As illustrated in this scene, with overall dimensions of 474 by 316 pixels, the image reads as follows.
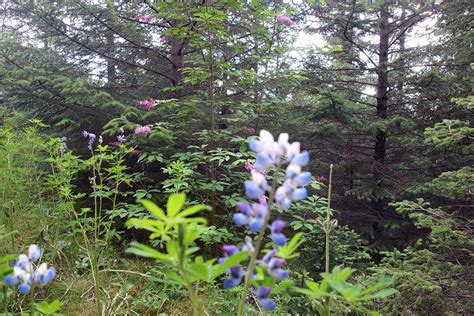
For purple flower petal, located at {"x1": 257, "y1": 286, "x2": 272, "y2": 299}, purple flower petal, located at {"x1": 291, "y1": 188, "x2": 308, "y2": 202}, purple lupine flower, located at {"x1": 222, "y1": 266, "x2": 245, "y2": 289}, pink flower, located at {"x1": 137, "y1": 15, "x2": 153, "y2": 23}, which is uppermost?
pink flower, located at {"x1": 137, "y1": 15, "x2": 153, "y2": 23}

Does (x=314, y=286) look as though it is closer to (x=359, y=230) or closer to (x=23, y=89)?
(x=23, y=89)

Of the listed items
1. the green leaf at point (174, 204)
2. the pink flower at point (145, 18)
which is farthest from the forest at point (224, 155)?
the pink flower at point (145, 18)

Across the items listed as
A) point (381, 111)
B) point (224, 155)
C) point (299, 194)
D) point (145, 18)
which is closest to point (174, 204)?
point (299, 194)

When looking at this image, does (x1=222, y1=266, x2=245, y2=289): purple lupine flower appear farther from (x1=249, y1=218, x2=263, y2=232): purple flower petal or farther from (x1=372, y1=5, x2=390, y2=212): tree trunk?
(x1=372, y1=5, x2=390, y2=212): tree trunk

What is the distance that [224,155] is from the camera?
3.37 m

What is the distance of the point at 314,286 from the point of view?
1.02 meters

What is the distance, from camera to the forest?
2475mm

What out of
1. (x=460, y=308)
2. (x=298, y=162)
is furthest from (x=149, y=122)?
(x=298, y=162)

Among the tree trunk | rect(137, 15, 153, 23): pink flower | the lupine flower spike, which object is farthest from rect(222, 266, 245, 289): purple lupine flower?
the tree trunk

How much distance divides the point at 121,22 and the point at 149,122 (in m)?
1.88

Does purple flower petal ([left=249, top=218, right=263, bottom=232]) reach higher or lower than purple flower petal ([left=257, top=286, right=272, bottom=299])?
higher

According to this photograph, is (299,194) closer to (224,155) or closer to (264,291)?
(264,291)

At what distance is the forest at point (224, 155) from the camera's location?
8.12 feet

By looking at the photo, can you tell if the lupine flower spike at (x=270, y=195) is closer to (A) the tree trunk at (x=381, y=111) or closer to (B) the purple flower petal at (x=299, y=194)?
(B) the purple flower petal at (x=299, y=194)
